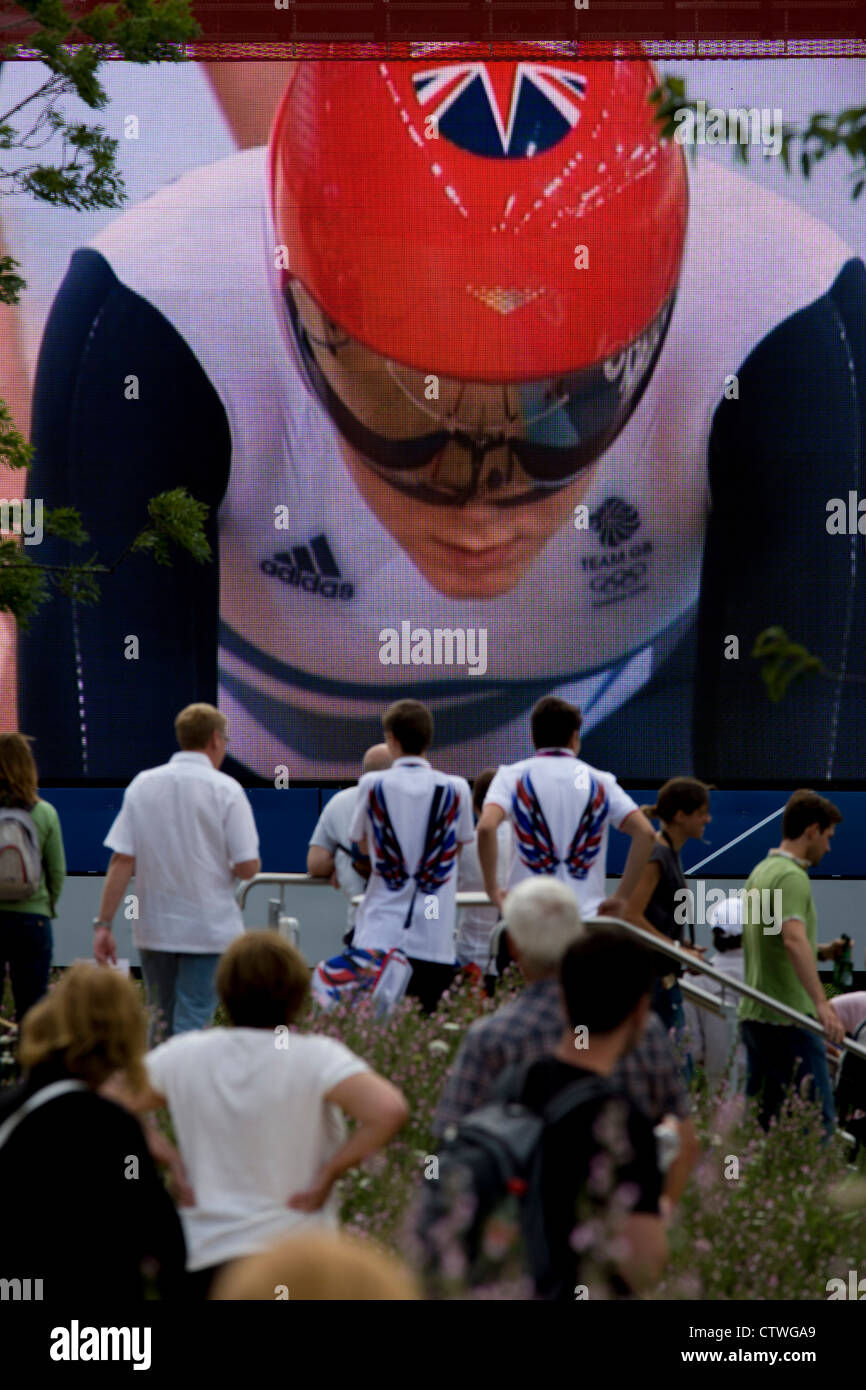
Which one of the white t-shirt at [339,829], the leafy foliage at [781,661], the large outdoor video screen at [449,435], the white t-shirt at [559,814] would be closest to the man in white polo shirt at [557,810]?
the white t-shirt at [559,814]

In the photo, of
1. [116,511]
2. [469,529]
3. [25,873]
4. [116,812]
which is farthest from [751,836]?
[25,873]

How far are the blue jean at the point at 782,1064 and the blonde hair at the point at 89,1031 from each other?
11.5 feet

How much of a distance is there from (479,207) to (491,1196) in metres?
9.58

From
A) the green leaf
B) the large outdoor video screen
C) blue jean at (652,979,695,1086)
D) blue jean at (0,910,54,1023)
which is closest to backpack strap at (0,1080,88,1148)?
blue jean at (0,910,54,1023)

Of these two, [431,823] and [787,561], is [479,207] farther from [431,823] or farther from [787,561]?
[431,823]

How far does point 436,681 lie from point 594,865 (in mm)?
5107

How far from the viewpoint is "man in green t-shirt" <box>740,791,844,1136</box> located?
6.55m

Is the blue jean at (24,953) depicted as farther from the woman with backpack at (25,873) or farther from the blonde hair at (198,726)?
the blonde hair at (198,726)

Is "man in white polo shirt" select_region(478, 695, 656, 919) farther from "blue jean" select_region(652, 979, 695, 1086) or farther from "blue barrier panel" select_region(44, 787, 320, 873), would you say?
"blue barrier panel" select_region(44, 787, 320, 873)
